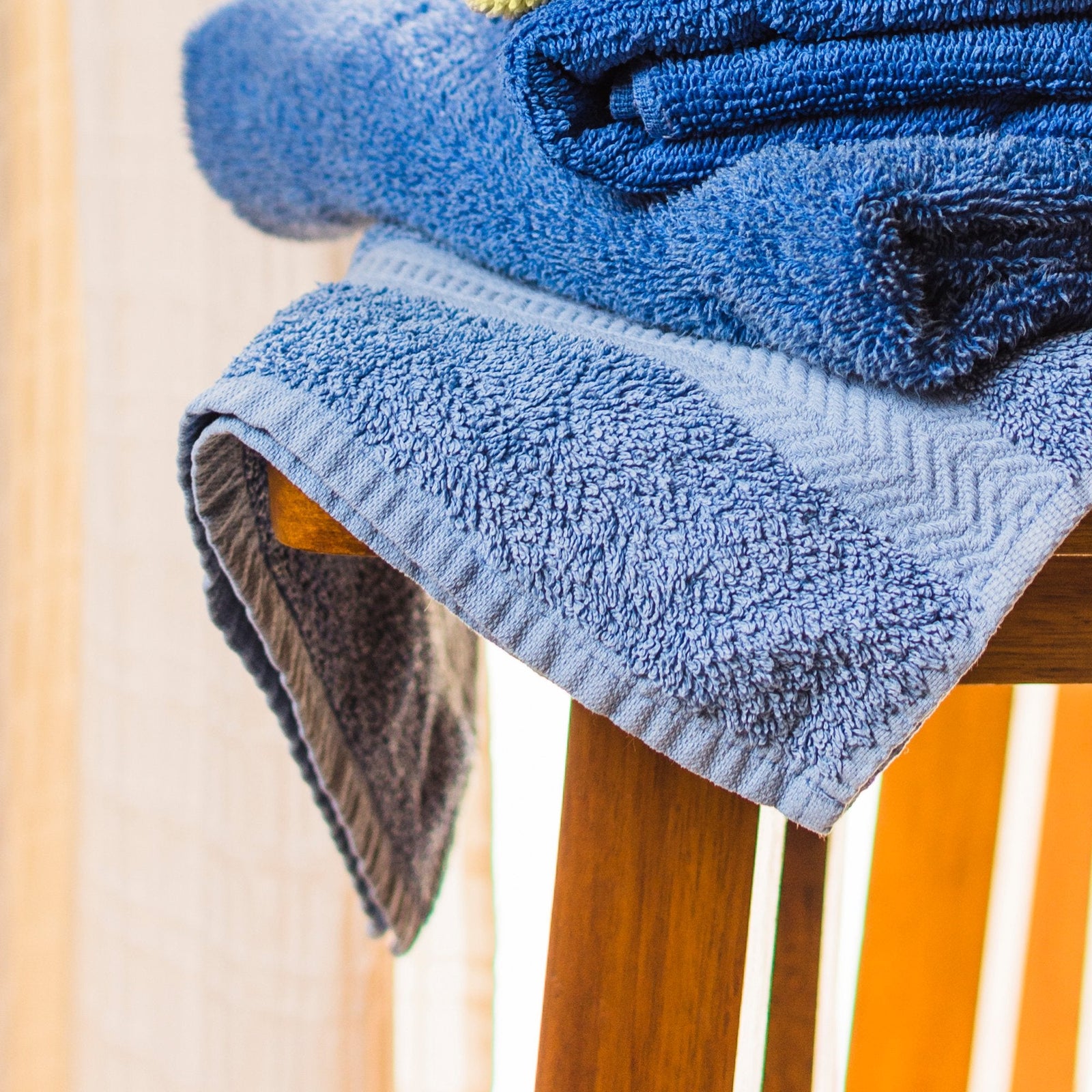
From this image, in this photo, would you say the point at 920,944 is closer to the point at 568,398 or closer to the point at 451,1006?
the point at 451,1006

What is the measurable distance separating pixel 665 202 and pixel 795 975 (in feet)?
Result: 0.94

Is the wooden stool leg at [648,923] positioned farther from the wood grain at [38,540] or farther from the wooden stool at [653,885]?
the wood grain at [38,540]

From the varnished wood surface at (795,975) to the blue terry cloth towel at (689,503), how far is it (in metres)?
0.19

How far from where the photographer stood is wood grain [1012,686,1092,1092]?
21.2 inches

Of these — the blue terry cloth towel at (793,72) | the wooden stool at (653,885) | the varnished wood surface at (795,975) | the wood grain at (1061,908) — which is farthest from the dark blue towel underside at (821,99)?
the wood grain at (1061,908)

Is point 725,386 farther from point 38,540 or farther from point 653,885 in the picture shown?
point 38,540

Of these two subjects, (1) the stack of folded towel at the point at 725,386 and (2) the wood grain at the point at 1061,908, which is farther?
(2) the wood grain at the point at 1061,908

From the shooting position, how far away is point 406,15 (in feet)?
1.02

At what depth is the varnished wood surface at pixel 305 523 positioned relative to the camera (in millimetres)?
225

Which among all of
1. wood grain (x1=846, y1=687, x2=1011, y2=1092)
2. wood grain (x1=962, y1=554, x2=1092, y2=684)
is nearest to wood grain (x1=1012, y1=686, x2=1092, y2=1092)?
wood grain (x1=846, y1=687, x2=1011, y2=1092)

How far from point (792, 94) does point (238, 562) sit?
0.17 meters

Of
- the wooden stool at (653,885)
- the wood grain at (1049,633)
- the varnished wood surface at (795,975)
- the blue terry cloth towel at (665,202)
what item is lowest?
the varnished wood surface at (795,975)

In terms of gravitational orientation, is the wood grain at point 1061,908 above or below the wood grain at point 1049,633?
below

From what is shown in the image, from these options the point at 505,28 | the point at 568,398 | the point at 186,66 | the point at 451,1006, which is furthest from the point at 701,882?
the point at 451,1006
